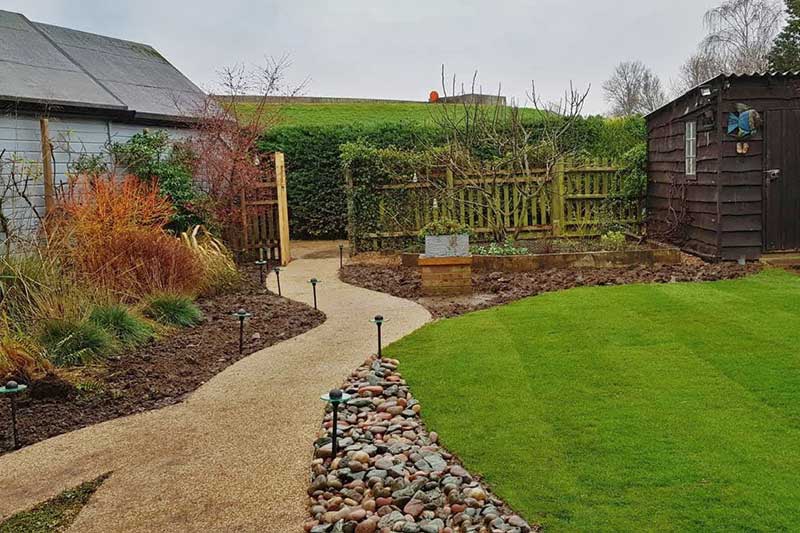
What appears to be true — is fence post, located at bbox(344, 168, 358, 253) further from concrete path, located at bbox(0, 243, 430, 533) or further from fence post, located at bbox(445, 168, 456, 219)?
concrete path, located at bbox(0, 243, 430, 533)

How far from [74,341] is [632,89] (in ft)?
100

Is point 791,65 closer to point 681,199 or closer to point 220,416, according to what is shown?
point 681,199

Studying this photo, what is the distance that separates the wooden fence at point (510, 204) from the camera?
1273 centimetres

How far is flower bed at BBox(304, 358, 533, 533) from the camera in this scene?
3.10 m

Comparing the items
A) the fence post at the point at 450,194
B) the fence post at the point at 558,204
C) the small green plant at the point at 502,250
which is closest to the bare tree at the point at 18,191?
the small green plant at the point at 502,250

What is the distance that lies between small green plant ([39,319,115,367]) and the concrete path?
1.06 meters

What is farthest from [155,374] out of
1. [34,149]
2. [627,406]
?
[34,149]

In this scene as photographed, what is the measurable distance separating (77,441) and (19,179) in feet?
21.0

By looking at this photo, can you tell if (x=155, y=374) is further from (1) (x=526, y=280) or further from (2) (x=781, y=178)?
(2) (x=781, y=178)

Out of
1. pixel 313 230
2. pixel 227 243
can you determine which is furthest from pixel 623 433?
pixel 313 230

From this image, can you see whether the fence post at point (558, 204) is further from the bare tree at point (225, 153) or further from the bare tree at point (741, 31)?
the bare tree at point (741, 31)

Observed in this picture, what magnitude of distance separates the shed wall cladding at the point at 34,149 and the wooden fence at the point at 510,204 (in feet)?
14.6

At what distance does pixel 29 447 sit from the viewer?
13.9ft

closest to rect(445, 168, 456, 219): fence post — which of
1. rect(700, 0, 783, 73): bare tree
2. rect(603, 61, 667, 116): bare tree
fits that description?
rect(700, 0, 783, 73): bare tree
